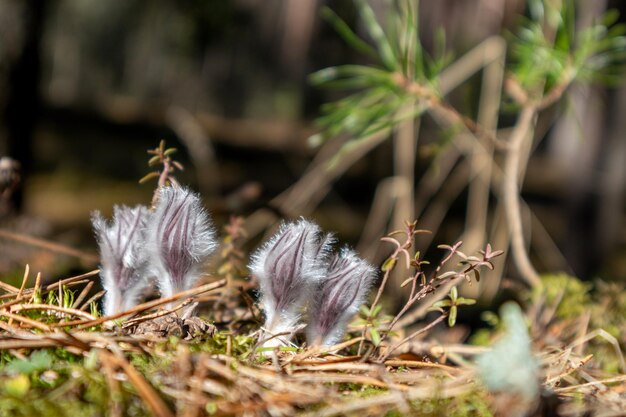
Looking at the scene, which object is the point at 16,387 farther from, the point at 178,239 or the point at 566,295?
the point at 566,295

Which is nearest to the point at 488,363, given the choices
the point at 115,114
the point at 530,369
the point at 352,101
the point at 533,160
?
the point at 530,369

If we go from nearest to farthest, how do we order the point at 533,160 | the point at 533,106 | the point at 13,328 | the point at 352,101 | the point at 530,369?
the point at 530,369, the point at 13,328, the point at 352,101, the point at 533,106, the point at 533,160

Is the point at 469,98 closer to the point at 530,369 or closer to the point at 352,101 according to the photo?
the point at 352,101

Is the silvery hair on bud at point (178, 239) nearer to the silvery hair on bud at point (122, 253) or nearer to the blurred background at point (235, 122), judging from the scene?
the silvery hair on bud at point (122, 253)

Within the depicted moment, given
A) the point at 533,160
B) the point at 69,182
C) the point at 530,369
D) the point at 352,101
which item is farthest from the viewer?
the point at 533,160

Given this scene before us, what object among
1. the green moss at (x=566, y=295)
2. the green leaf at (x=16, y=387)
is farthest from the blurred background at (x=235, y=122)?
the green leaf at (x=16, y=387)
